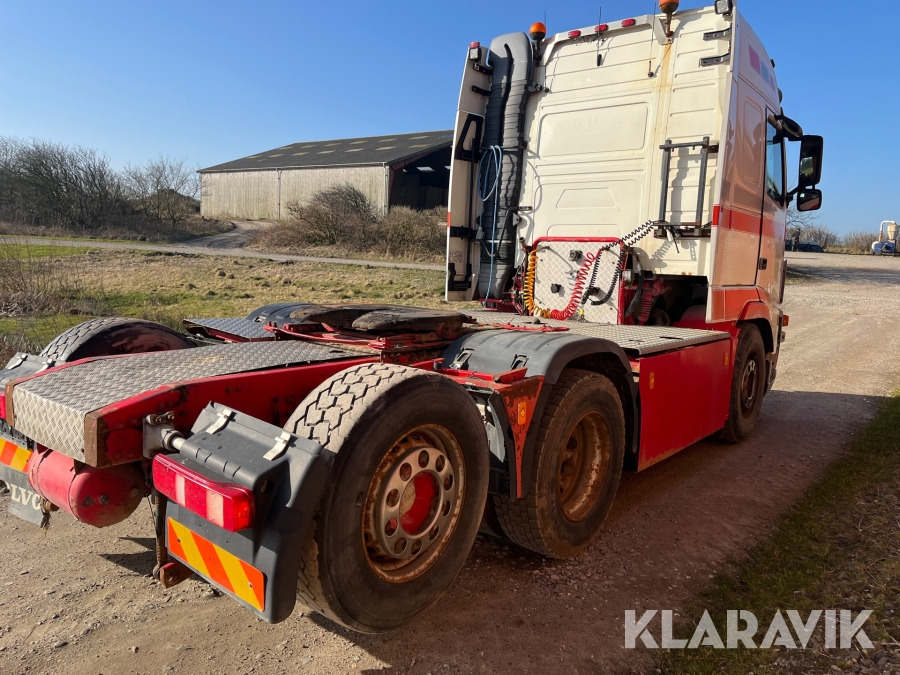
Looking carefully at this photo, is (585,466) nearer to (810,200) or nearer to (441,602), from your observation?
(441,602)

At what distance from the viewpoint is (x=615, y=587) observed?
340 centimetres

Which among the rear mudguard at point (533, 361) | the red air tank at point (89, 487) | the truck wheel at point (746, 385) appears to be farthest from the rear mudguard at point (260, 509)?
the truck wheel at point (746, 385)

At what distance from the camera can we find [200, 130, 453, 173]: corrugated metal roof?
121ft

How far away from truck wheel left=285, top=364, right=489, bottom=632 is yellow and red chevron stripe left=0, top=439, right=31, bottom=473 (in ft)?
4.39

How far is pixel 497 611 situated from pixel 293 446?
5.11 feet

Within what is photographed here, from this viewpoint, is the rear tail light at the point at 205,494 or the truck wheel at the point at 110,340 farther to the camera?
the truck wheel at the point at 110,340

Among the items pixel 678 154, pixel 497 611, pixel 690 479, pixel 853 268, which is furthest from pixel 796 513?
pixel 853 268

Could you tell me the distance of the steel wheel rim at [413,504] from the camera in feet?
8.20

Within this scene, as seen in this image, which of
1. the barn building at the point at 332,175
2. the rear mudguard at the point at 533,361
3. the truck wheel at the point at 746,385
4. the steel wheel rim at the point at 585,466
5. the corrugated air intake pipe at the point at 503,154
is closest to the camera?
the rear mudguard at the point at 533,361

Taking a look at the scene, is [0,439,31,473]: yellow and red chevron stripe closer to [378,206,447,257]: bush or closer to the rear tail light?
the rear tail light

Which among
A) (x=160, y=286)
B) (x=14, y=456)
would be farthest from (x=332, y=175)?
(x=14, y=456)

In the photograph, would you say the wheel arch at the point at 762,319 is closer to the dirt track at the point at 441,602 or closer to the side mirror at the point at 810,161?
the side mirror at the point at 810,161

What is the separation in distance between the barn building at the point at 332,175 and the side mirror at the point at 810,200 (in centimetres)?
2937

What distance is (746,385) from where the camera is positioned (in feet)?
20.9
